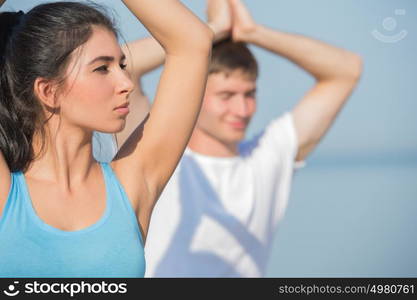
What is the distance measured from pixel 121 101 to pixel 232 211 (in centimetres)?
165

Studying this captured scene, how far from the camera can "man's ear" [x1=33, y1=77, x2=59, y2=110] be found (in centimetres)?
198

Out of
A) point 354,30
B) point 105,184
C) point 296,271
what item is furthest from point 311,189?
point 105,184

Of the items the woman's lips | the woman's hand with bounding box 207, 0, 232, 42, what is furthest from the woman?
the woman's lips

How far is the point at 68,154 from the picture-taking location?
80.0 inches

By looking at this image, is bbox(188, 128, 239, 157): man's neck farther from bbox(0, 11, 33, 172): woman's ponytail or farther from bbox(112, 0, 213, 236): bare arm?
bbox(0, 11, 33, 172): woman's ponytail

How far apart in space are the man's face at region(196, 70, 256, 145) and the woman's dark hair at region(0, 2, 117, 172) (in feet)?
5.48

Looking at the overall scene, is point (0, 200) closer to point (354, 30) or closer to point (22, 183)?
point (22, 183)

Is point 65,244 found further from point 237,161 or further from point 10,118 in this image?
point 237,161

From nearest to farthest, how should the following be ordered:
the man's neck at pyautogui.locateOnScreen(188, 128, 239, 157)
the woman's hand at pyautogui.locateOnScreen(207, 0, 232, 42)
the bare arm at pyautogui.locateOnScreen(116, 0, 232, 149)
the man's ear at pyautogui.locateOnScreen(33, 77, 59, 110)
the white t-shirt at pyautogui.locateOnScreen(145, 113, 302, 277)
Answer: the man's ear at pyautogui.locateOnScreen(33, 77, 59, 110), the bare arm at pyautogui.locateOnScreen(116, 0, 232, 149), the white t-shirt at pyautogui.locateOnScreen(145, 113, 302, 277), the woman's hand at pyautogui.locateOnScreen(207, 0, 232, 42), the man's neck at pyautogui.locateOnScreen(188, 128, 239, 157)

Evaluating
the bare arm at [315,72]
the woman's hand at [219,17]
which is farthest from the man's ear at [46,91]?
the bare arm at [315,72]

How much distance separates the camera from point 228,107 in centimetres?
373

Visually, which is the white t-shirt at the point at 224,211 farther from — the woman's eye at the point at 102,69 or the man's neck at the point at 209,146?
the woman's eye at the point at 102,69

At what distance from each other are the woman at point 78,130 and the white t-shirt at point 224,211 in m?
1.33

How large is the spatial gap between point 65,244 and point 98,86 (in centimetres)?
36
